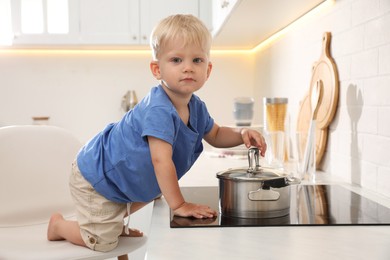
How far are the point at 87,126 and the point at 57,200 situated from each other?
1.98m

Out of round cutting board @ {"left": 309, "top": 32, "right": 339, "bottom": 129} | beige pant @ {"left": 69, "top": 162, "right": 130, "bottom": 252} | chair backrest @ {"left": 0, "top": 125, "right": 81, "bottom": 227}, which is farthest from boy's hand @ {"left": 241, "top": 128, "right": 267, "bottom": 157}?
chair backrest @ {"left": 0, "top": 125, "right": 81, "bottom": 227}

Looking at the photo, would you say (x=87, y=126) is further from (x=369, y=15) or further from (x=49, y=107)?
(x=369, y=15)

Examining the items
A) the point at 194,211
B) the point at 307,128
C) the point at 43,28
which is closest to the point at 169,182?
the point at 194,211

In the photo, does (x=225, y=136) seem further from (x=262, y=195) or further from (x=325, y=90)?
(x=325, y=90)

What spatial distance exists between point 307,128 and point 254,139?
729 millimetres

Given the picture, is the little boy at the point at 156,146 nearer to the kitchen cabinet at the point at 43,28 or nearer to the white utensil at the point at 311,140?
the white utensil at the point at 311,140

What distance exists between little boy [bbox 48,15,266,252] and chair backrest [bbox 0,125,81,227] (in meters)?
0.31

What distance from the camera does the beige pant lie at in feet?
3.97

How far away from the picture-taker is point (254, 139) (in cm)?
122

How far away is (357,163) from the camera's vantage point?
4.74ft

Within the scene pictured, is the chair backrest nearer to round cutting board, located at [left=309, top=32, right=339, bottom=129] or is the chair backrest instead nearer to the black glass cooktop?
the black glass cooktop

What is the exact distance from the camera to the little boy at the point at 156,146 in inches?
41.6

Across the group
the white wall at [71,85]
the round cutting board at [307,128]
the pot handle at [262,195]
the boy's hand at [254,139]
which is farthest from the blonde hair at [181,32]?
the white wall at [71,85]

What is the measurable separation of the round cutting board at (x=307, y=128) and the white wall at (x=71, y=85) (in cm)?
179
